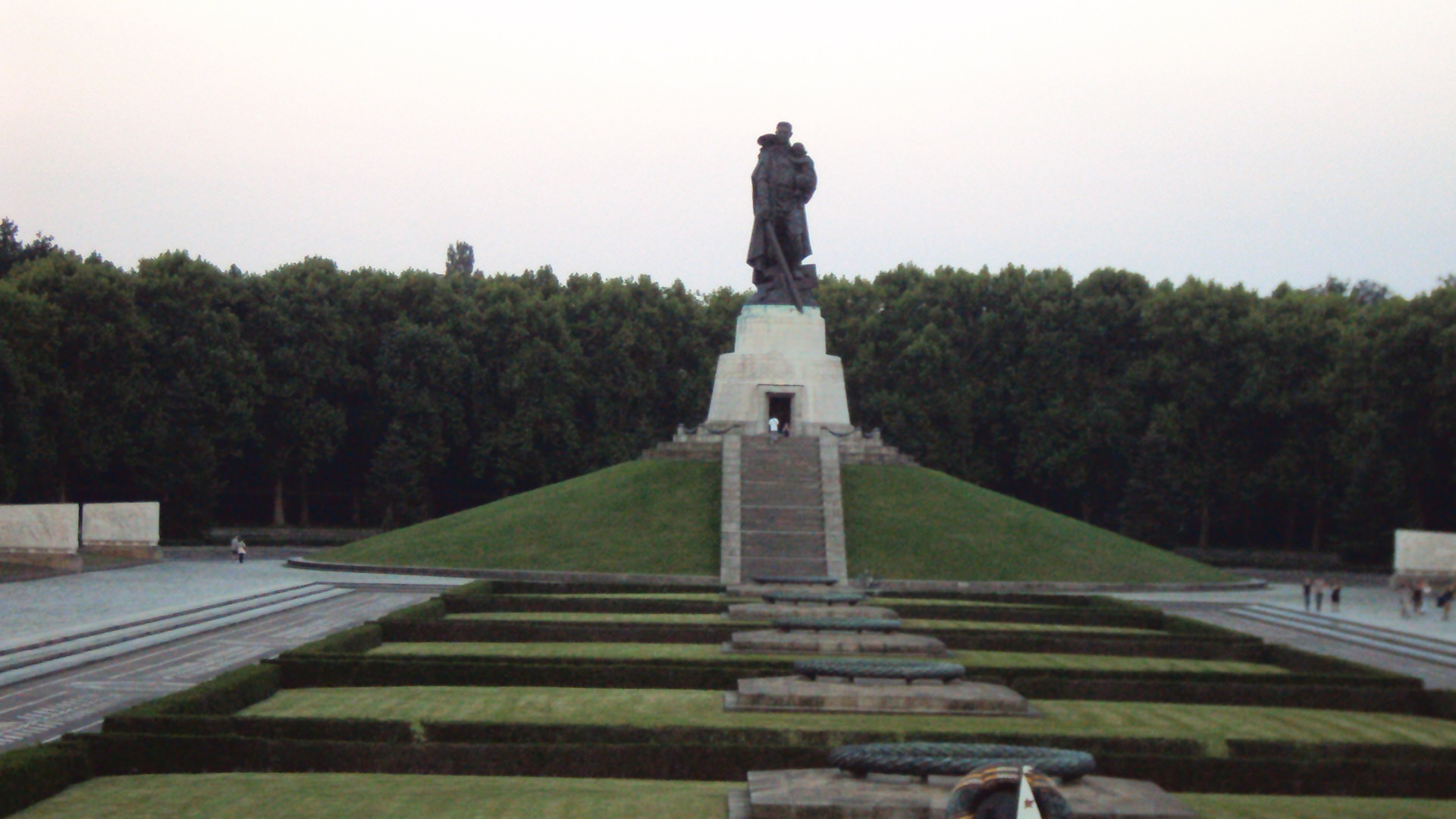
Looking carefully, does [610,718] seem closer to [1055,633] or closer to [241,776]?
[241,776]

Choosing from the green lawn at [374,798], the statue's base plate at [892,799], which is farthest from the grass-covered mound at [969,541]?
the statue's base plate at [892,799]

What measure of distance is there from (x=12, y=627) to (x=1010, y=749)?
24.2 meters

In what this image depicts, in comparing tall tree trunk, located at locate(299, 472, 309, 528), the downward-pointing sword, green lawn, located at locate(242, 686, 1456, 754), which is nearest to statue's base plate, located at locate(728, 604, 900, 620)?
green lawn, located at locate(242, 686, 1456, 754)

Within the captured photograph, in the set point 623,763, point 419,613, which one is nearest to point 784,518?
point 419,613

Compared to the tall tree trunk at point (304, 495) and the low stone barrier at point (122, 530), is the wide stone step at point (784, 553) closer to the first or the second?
the low stone barrier at point (122, 530)

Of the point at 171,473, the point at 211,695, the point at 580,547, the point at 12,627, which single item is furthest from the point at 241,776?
the point at 171,473

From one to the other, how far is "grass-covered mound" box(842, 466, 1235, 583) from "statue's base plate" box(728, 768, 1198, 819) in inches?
1133

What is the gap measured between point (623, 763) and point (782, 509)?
30.7m

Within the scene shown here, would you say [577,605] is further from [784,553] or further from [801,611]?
[784,553]

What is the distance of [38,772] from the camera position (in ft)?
47.5

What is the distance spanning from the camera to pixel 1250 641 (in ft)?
94.8

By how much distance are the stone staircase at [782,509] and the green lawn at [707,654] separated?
42.2 feet

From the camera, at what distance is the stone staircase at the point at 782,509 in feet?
143

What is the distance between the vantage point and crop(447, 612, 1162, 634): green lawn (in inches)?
1184
